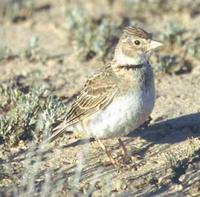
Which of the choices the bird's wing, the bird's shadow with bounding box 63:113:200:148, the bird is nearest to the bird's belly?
the bird

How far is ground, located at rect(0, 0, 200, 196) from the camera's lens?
8.00m

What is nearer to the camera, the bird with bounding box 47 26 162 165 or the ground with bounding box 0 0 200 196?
the ground with bounding box 0 0 200 196

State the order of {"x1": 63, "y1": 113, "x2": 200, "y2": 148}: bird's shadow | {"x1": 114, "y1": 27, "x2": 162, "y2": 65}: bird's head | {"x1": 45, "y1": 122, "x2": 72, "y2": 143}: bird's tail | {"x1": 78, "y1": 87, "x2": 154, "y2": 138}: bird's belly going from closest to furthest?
{"x1": 78, "y1": 87, "x2": 154, "y2": 138}: bird's belly → {"x1": 114, "y1": 27, "x2": 162, "y2": 65}: bird's head → {"x1": 45, "y1": 122, "x2": 72, "y2": 143}: bird's tail → {"x1": 63, "y1": 113, "x2": 200, "y2": 148}: bird's shadow

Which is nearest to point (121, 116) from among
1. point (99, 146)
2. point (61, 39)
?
point (99, 146)

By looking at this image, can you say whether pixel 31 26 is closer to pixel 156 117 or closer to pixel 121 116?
pixel 156 117

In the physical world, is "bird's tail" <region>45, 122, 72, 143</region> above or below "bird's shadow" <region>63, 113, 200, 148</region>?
above

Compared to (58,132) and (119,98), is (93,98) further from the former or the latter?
(58,132)

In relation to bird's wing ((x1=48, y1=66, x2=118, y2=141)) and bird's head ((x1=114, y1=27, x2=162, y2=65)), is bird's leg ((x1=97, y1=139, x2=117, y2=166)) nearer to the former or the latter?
bird's wing ((x1=48, y1=66, x2=118, y2=141))

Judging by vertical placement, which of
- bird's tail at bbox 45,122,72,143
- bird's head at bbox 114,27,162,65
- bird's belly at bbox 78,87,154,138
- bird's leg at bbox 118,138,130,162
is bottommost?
bird's leg at bbox 118,138,130,162

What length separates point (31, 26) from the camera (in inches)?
511

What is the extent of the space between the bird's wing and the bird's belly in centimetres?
11

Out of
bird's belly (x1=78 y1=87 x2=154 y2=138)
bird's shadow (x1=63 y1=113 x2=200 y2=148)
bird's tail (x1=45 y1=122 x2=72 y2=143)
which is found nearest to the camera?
bird's belly (x1=78 y1=87 x2=154 y2=138)

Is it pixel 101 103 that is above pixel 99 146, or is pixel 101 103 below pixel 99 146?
Answer: above

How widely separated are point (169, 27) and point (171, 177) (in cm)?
423
